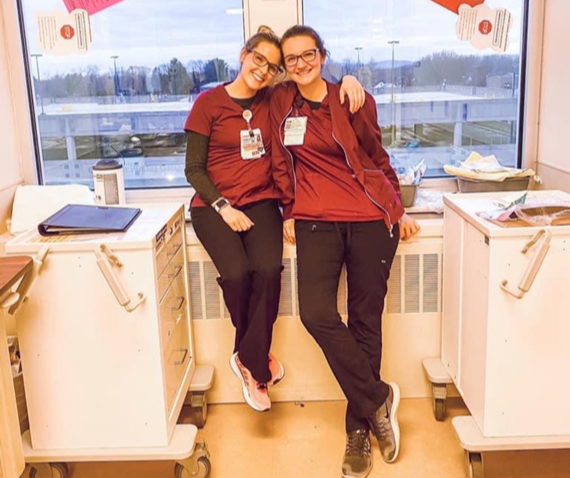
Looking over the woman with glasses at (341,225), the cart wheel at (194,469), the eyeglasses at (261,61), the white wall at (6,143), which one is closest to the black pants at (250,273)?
the woman with glasses at (341,225)

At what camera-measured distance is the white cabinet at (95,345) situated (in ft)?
5.88

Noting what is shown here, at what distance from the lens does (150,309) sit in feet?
6.00

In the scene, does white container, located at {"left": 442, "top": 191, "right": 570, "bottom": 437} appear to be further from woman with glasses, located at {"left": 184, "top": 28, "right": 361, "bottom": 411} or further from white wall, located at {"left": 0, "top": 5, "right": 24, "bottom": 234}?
white wall, located at {"left": 0, "top": 5, "right": 24, "bottom": 234}

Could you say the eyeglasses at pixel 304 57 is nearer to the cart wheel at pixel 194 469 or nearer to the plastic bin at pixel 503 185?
the plastic bin at pixel 503 185

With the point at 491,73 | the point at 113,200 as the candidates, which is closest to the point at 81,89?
the point at 113,200

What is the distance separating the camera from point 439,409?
2340 millimetres

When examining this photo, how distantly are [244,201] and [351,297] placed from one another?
52 centimetres

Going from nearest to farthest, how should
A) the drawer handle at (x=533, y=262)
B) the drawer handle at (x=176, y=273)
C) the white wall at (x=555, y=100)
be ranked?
the drawer handle at (x=533, y=262), the drawer handle at (x=176, y=273), the white wall at (x=555, y=100)

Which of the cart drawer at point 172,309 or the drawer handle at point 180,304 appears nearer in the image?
the cart drawer at point 172,309

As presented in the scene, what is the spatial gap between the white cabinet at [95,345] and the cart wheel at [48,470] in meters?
0.12

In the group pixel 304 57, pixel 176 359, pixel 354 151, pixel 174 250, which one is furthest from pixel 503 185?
pixel 176 359

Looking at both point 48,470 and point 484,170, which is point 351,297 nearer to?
point 484,170

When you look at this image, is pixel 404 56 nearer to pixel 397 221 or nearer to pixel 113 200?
pixel 397 221

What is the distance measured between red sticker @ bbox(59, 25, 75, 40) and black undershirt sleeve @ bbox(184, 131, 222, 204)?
34.3 inches
